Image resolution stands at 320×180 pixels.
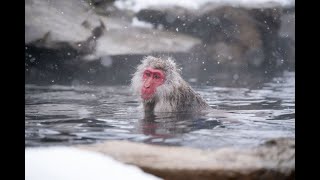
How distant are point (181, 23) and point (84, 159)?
1097 millimetres

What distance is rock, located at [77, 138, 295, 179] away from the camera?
2.81 metres

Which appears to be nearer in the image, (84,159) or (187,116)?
(84,159)

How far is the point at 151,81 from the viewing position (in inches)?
123

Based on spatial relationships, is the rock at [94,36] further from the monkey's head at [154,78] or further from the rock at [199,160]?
the rock at [199,160]

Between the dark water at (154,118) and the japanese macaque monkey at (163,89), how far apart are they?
0.06 m

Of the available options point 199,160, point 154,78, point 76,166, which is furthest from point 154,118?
point 76,166

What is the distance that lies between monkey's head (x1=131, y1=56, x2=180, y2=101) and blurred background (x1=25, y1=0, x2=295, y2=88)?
0.16 ft

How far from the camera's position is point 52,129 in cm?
293

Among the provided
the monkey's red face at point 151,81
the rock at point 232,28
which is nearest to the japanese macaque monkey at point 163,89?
the monkey's red face at point 151,81

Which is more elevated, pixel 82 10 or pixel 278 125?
pixel 82 10

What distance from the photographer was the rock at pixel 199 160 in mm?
2811
